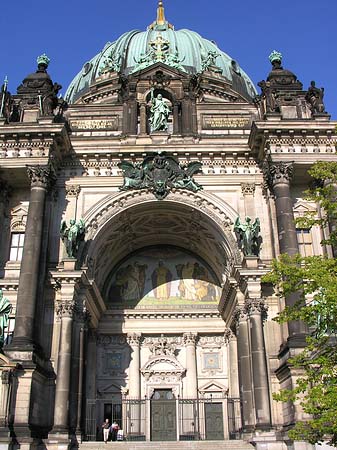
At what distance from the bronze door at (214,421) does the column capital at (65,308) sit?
8921 millimetres

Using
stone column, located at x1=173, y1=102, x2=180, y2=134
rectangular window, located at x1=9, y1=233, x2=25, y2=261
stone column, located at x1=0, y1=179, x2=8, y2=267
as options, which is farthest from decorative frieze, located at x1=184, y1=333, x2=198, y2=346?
stone column, located at x1=173, y1=102, x2=180, y2=134

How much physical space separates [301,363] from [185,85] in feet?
59.6

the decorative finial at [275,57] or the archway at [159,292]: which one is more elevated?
Result: the decorative finial at [275,57]

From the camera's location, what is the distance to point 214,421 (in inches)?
1030

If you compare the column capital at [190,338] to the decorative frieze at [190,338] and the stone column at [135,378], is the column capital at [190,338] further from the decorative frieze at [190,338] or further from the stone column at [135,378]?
the stone column at [135,378]

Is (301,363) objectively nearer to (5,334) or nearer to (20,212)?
(5,334)

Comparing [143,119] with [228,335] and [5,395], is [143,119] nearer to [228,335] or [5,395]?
[228,335]

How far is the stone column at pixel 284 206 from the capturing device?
22.9m

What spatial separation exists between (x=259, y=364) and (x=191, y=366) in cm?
695

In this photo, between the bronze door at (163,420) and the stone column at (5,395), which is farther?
the bronze door at (163,420)

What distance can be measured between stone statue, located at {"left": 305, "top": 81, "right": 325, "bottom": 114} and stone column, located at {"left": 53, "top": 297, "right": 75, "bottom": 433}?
48.0ft

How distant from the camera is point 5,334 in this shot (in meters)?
22.8

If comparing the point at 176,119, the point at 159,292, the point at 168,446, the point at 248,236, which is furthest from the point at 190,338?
the point at 176,119

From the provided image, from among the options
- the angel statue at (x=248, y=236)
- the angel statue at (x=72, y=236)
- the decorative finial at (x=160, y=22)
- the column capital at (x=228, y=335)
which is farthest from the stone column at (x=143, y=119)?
the decorative finial at (x=160, y=22)
